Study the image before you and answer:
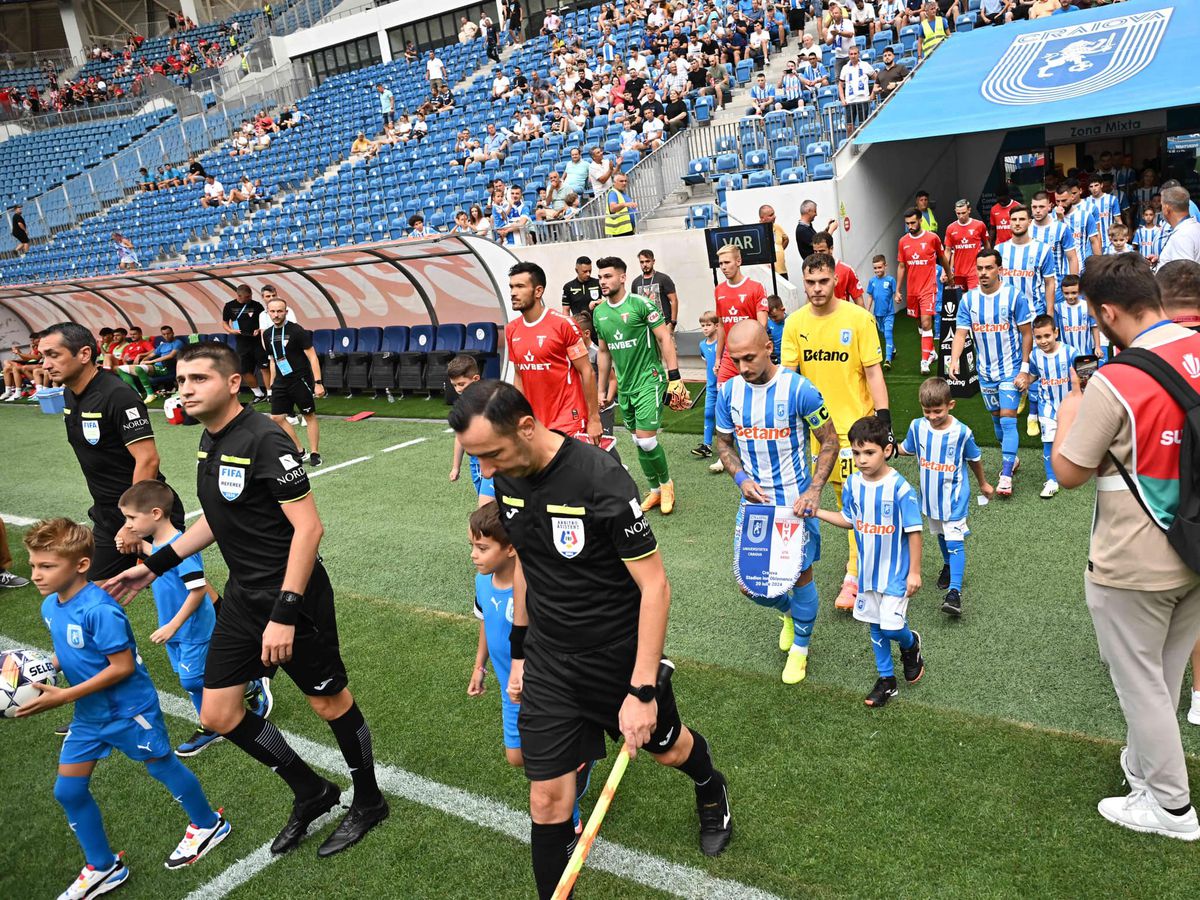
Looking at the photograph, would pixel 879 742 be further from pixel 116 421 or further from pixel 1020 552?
pixel 116 421

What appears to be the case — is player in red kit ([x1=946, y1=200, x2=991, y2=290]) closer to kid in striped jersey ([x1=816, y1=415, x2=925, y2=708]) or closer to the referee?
kid in striped jersey ([x1=816, y1=415, x2=925, y2=708])

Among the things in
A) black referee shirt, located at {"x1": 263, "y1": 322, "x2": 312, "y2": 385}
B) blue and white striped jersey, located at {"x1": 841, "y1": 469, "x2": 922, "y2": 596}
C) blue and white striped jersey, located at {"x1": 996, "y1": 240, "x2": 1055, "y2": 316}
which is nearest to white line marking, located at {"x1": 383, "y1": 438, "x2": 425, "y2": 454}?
black referee shirt, located at {"x1": 263, "y1": 322, "x2": 312, "y2": 385}

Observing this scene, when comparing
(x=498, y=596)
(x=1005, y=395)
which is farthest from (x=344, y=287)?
(x=498, y=596)

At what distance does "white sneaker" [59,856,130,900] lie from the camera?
3989 millimetres

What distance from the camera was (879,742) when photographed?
4.34 metres

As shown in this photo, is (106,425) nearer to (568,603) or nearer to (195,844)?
(195,844)

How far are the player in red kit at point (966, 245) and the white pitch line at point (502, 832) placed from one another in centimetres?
971

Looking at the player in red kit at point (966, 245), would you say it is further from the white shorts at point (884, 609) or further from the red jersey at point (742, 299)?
the white shorts at point (884, 609)

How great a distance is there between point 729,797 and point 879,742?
84 centimetres

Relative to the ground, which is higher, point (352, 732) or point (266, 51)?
point (266, 51)

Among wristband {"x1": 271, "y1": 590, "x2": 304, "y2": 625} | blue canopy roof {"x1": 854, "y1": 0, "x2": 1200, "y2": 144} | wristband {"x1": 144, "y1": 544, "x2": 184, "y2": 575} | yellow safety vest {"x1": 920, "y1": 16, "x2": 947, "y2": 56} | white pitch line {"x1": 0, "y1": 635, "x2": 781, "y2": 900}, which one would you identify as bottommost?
white pitch line {"x1": 0, "y1": 635, "x2": 781, "y2": 900}

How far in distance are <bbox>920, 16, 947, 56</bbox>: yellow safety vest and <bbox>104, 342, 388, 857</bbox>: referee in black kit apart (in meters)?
15.6

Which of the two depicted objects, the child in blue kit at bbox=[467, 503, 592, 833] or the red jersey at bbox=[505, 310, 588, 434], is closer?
the child in blue kit at bbox=[467, 503, 592, 833]

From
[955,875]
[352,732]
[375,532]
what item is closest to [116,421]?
[352,732]
